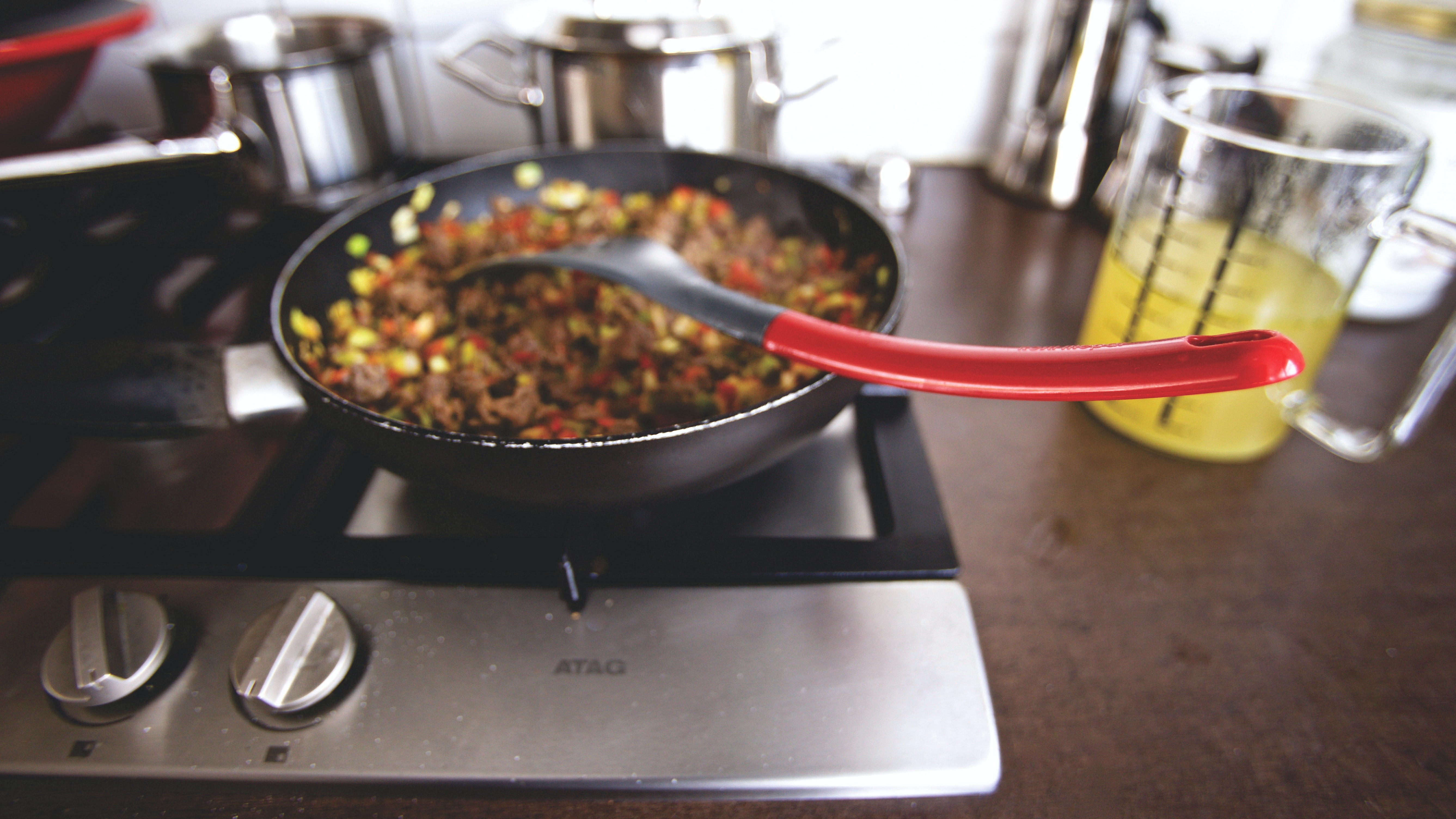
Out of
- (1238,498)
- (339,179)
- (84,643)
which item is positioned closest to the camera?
(84,643)

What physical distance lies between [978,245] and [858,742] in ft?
2.59

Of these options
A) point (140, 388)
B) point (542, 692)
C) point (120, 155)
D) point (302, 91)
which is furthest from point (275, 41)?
point (542, 692)

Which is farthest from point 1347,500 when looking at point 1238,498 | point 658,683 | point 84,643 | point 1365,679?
point 84,643

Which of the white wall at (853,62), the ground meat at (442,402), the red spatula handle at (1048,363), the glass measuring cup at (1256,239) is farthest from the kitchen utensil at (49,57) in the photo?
the glass measuring cup at (1256,239)

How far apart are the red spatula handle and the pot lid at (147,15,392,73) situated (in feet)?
2.51

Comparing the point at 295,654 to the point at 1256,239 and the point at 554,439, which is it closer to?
the point at 554,439

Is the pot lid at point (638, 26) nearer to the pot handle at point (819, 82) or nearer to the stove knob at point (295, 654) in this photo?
the pot handle at point (819, 82)

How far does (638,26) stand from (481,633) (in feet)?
2.29

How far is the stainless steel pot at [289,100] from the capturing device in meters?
0.83

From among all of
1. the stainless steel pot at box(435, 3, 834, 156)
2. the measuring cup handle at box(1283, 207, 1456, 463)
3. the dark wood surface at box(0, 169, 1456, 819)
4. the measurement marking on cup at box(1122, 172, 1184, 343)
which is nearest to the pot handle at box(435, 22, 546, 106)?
the stainless steel pot at box(435, 3, 834, 156)

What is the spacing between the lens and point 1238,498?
25.5 inches

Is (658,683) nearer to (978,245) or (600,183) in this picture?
(600,183)

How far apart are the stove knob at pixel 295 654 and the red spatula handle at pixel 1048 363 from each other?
334 mm

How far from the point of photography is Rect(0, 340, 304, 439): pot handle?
484mm
